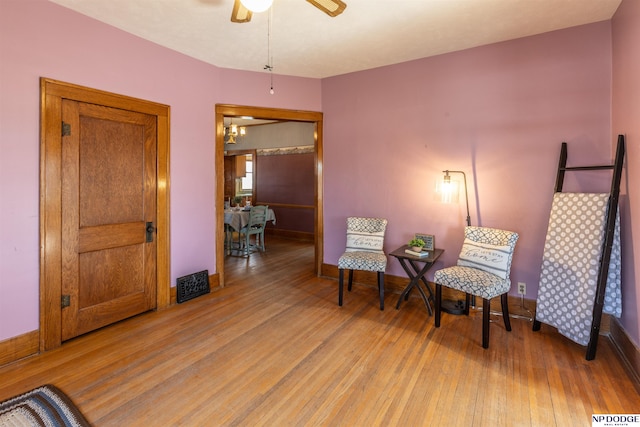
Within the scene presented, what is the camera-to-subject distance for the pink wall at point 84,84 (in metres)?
2.36

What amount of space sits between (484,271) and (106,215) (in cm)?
362

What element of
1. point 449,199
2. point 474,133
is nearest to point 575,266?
point 449,199

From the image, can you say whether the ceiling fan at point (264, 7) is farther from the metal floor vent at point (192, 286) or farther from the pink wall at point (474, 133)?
the metal floor vent at point (192, 286)

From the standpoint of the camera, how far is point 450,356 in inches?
97.8

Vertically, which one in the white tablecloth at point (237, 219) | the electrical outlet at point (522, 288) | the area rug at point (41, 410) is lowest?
the area rug at point (41, 410)

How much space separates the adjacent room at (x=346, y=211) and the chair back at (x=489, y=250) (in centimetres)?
2

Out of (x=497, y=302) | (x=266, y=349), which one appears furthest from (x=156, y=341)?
(x=497, y=302)

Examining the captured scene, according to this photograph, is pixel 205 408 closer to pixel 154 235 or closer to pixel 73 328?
pixel 73 328

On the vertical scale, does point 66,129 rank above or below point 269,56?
below

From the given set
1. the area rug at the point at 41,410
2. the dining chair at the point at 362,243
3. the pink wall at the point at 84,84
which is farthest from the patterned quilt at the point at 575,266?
the pink wall at the point at 84,84

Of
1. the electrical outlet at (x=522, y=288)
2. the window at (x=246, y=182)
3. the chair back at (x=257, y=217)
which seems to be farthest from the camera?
the window at (x=246, y=182)

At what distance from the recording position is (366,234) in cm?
387

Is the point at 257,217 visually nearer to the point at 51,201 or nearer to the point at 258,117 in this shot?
the point at 258,117

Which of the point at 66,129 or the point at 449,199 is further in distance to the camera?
the point at 449,199
